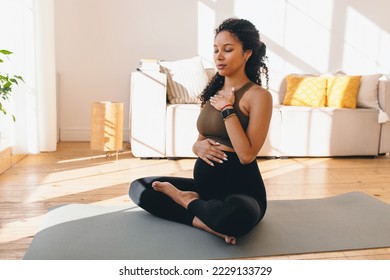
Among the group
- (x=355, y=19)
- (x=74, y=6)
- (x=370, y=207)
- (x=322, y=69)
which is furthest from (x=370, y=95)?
(x=74, y=6)

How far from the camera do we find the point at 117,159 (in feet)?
11.6

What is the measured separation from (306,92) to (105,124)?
2.01 m

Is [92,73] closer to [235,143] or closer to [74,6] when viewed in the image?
[74,6]

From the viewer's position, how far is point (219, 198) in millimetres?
1818

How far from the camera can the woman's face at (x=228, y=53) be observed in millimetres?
1746

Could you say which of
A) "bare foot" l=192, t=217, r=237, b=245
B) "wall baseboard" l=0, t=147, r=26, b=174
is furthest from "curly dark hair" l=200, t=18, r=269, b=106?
"wall baseboard" l=0, t=147, r=26, b=174

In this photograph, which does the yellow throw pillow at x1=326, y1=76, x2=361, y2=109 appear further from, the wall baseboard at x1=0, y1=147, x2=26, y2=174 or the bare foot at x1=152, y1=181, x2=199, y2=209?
the wall baseboard at x1=0, y1=147, x2=26, y2=174

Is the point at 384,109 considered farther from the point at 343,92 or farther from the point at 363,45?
the point at 363,45

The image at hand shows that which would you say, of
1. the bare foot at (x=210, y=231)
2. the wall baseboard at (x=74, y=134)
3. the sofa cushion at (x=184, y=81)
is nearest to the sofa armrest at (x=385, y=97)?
the sofa cushion at (x=184, y=81)

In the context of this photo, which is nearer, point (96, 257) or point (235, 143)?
point (96, 257)

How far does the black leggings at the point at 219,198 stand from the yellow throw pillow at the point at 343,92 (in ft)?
8.09

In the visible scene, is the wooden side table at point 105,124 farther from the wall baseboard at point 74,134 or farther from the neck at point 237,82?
the neck at point 237,82

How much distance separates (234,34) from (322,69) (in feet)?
11.6

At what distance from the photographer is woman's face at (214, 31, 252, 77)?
1746 mm
